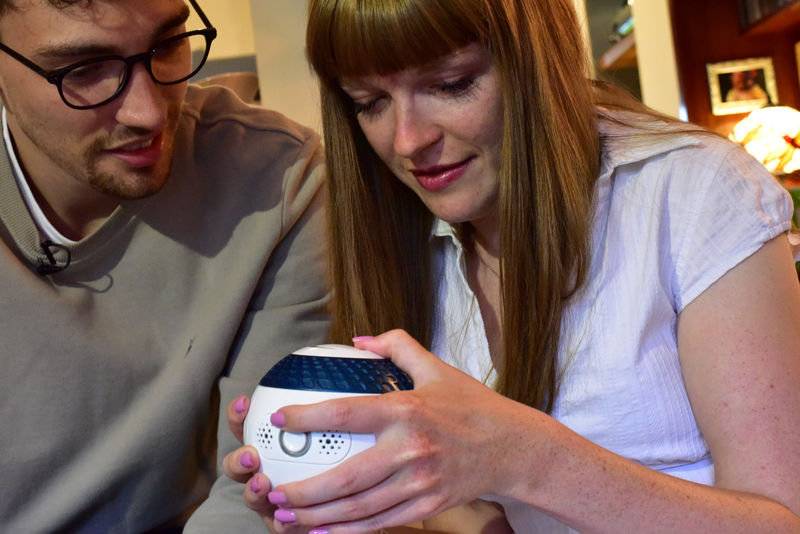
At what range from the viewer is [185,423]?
162 centimetres

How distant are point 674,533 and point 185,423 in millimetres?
971

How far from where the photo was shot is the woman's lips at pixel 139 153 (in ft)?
5.09

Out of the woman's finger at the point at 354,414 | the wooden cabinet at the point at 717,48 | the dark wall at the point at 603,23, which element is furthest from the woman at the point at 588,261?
the dark wall at the point at 603,23

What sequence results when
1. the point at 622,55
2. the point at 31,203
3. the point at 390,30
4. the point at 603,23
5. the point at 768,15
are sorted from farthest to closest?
1. the point at 603,23
2. the point at 622,55
3. the point at 768,15
4. the point at 31,203
5. the point at 390,30

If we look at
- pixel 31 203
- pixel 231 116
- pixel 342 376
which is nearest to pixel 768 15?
pixel 231 116

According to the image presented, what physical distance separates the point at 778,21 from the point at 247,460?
120 inches

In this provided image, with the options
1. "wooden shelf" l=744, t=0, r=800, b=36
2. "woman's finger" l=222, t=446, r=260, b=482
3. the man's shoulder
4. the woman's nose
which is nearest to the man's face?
the man's shoulder

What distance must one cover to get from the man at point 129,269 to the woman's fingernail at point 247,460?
55cm

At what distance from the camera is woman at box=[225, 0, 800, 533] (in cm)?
102

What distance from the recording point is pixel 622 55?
3.69 m

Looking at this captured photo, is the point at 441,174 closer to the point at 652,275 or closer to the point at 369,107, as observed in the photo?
the point at 369,107

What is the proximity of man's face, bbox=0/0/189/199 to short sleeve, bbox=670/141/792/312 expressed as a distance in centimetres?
93

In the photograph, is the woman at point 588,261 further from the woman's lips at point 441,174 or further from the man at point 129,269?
the man at point 129,269

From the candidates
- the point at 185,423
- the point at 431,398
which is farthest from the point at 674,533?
the point at 185,423
